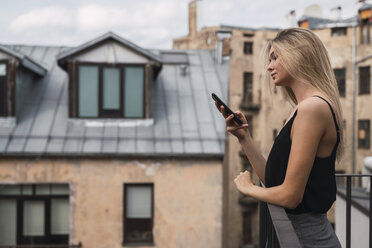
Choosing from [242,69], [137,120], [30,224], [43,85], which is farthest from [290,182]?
[242,69]

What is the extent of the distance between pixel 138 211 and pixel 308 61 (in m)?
8.59

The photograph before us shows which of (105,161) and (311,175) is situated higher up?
(311,175)

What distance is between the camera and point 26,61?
999 centimetres

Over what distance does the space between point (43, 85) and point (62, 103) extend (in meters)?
0.95

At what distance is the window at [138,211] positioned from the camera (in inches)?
384

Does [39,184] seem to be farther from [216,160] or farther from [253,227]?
[253,227]

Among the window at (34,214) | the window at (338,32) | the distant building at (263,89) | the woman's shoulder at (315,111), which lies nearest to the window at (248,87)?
the distant building at (263,89)

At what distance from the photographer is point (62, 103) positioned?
10.7 m

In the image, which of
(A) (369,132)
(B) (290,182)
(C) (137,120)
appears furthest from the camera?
(A) (369,132)

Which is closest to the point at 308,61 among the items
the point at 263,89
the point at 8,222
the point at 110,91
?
the point at 110,91

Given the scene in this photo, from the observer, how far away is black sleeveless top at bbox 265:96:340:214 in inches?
67.7

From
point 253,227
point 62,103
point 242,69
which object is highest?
point 242,69

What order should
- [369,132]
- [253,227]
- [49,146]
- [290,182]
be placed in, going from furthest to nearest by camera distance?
[253,227], [369,132], [49,146], [290,182]

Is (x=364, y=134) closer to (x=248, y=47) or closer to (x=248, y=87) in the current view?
(x=248, y=87)
